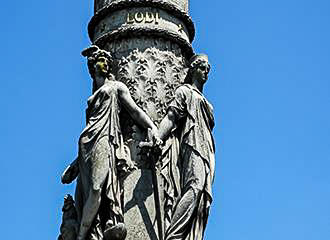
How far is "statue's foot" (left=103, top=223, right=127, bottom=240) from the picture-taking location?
36.8 ft

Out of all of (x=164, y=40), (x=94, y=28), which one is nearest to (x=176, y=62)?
(x=164, y=40)

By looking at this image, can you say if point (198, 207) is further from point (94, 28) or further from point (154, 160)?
point (94, 28)

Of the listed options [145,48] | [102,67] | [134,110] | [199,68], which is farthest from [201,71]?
[102,67]

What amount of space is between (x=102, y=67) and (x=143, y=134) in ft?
3.99

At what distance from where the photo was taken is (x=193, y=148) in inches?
472

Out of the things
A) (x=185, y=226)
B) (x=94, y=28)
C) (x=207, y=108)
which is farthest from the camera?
(x=94, y=28)

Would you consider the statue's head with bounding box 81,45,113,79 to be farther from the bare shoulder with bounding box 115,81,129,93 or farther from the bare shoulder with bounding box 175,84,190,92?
the bare shoulder with bounding box 175,84,190,92

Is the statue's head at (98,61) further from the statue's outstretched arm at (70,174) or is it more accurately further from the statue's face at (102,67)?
the statue's outstretched arm at (70,174)

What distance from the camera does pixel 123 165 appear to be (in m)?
11.8

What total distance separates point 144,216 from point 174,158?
978mm

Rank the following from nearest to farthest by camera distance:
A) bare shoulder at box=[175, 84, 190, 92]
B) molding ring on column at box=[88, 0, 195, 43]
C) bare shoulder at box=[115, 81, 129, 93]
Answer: bare shoulder at box=[115, 81, 129, 93]
bare shoulder at box=[175, 84, 190, 92]
molding ring on column at box=[88, 0, 195, 43]

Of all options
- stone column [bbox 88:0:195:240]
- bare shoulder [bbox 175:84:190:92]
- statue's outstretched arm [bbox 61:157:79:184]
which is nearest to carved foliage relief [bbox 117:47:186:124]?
stone column [bbox 88:0:195:240]

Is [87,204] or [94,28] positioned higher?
[94,28]

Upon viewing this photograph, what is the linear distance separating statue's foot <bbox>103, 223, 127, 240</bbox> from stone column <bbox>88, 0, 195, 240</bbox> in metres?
0.75
